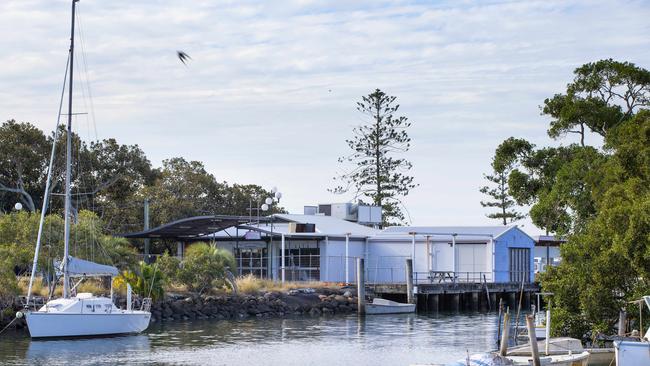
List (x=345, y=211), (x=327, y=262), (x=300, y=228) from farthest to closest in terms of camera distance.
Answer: (x=345, y=211), (x=327, y=262), (x=300, y=228)

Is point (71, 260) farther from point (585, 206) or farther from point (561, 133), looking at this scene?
point (561, 133)

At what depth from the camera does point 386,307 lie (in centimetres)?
5806

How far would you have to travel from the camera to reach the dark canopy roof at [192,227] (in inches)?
2333

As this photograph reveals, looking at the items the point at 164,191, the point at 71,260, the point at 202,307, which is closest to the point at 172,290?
the point at 202,307

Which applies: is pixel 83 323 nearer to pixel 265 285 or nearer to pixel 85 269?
pixel 85 269

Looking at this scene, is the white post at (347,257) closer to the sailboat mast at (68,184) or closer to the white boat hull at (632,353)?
the sailboat mast at (68,184)

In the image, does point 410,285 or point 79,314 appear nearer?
point 79,314

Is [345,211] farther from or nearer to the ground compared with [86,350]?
farther from the ground

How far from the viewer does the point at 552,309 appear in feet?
117

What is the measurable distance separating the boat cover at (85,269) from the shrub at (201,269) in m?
9.72

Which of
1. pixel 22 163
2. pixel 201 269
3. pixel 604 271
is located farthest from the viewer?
pixel 22 163

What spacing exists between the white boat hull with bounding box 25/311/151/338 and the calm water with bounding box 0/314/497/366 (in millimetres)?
409

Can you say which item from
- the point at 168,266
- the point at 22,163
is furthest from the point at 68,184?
the point at 22,163

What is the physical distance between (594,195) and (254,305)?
1854 cm
